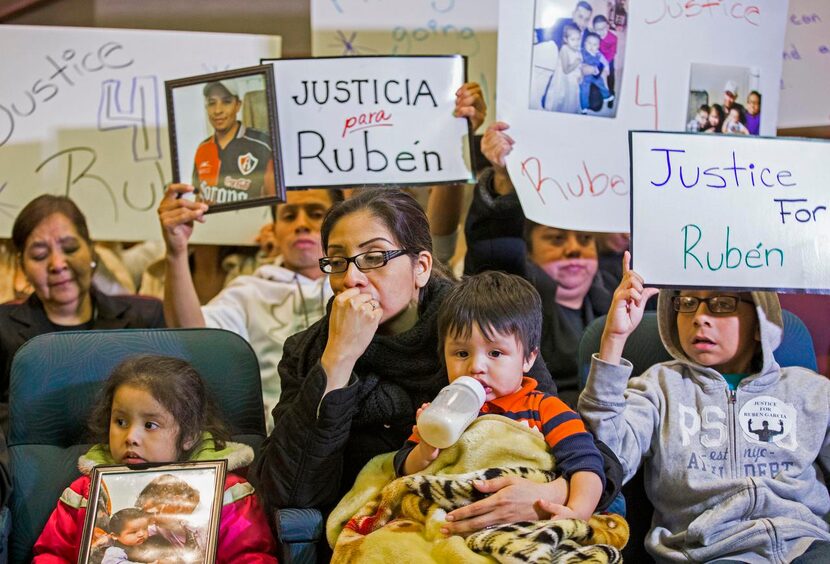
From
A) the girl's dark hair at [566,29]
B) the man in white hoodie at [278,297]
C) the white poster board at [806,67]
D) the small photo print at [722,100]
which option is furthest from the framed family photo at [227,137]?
the white poster board at [806,67]

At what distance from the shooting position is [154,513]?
6.50 ft

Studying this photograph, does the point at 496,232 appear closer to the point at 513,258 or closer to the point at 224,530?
the point at 513,258

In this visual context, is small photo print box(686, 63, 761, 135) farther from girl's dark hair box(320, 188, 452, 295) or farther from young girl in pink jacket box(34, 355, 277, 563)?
young girl in pink jacket box(34, 355, 277, 563)

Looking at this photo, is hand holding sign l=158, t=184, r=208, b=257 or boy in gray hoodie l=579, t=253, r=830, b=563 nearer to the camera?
boy in gray hoodie l=579, t=253, r=830, b=563

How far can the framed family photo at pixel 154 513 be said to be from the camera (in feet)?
6.35

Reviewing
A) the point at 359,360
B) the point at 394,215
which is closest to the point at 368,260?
the point at 394,215

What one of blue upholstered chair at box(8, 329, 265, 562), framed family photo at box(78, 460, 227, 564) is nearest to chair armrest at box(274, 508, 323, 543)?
framed family photo at box(78, 460, 227, 564)

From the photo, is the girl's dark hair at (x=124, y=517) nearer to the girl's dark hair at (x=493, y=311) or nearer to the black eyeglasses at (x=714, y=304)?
the girl's dark hair at (x=493, y=311)

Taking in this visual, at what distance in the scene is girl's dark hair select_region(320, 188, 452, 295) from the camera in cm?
214

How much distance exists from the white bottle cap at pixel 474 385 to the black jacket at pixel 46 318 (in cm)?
140

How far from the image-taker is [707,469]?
221 centimetres

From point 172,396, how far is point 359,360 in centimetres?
39

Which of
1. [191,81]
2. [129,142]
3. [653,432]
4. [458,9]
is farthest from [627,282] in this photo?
[129,142]

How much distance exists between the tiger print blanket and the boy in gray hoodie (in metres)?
0.28
